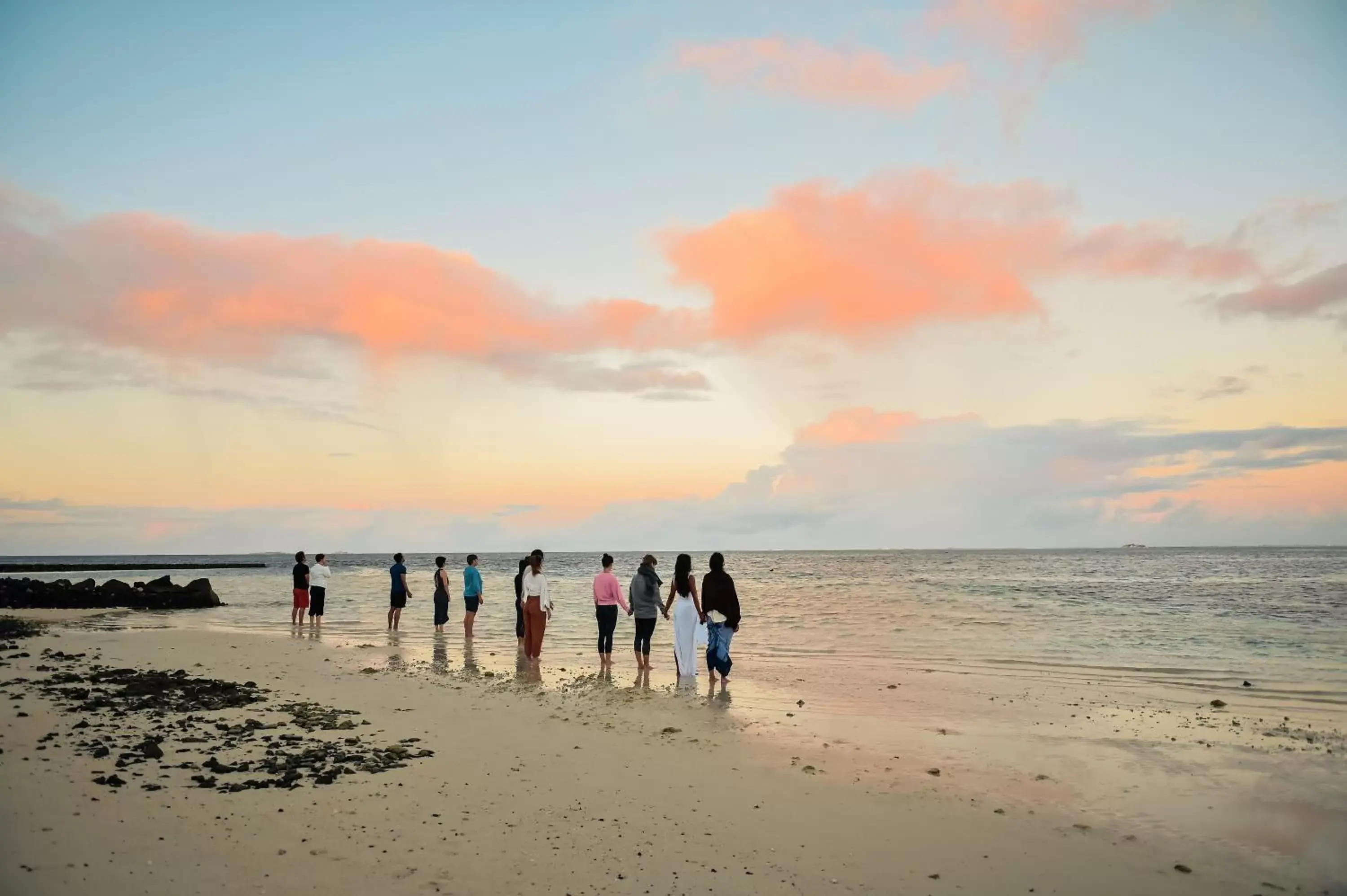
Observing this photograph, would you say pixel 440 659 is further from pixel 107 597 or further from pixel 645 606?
pixel 107 597

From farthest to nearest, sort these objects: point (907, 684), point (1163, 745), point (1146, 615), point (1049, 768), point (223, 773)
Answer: point (1146, 615) → point (907, 684) → point (1163, 745) → point (1049, 768) → point (223, 773)

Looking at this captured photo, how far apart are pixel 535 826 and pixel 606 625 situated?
9395 mm

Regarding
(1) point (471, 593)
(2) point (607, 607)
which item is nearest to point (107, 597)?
(1) point (471, 593)

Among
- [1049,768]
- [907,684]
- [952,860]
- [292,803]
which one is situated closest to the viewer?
[952,860]

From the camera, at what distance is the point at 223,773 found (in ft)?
24.6

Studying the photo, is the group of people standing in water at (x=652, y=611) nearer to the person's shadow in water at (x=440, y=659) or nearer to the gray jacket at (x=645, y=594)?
the gray jacket at (x=645, y=594)

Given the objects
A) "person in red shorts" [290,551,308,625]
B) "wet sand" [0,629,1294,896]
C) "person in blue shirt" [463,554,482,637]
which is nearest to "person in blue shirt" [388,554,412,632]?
"person in blue shirt" [463,554,482,637]

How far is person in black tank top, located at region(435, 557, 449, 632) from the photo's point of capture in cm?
2169

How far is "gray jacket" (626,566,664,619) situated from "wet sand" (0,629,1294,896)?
5.74 meters

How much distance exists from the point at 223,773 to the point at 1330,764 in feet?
39.3

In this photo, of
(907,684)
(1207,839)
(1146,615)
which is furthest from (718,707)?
(1146,615)

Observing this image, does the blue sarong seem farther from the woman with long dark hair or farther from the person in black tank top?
the person in black tank top

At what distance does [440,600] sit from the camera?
21.9 m

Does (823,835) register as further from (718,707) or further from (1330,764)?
(1330,764)
